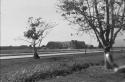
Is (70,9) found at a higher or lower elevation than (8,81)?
higher

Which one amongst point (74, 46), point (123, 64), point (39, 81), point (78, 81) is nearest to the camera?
point (123, 64)

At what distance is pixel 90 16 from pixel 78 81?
26.2 ft

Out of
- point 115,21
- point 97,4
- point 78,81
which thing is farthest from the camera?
point 97,4

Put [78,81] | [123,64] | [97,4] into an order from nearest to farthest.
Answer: [123,64]
[78,81]
[97,4]

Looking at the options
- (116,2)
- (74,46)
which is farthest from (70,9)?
(74,46)

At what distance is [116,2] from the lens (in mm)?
16766

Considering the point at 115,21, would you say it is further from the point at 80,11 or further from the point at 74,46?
the point at 74,46

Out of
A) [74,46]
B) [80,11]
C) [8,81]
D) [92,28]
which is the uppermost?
[80,11]

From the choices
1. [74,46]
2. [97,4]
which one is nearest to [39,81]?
[97,4]

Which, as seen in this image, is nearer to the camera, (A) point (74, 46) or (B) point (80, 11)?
(B) point (80, 11)

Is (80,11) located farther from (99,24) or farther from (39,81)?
(39,81)

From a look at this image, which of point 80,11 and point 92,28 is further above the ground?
point 80,11

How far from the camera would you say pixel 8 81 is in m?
11.4

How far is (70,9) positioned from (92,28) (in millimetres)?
2393
